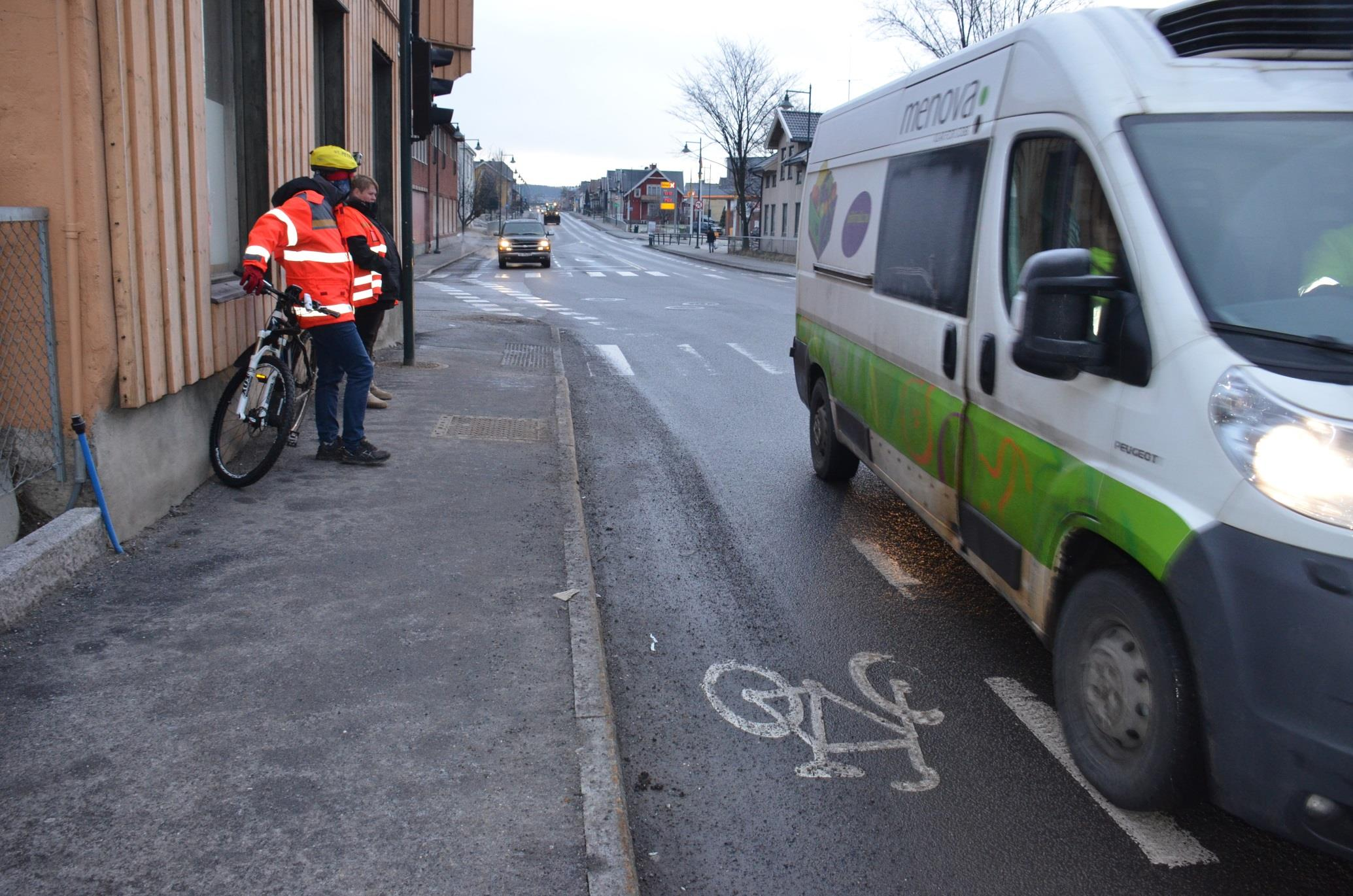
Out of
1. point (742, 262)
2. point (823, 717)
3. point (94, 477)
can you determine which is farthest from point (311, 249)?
point (742, 262)

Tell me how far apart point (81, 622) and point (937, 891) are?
132 inches

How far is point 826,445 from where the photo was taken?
7309mm

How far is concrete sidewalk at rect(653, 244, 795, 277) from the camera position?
45.6 m

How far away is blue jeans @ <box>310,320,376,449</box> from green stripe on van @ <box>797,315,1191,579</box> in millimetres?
3100

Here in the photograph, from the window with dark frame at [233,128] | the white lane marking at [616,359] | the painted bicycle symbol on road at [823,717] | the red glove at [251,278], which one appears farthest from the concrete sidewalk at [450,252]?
the painted bicycle symbol on road at [823,717]

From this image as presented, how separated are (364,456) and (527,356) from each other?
6.27 m

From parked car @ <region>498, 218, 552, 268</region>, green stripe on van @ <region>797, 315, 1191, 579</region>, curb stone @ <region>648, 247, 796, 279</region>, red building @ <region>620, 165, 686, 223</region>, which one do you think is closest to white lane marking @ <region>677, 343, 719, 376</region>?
green stripe on van @ <region>797, 315, 1191, 579</region>

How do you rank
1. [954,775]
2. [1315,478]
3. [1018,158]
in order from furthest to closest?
→ 1. [1018,158]
2. [954,775]
3. [1315,478]

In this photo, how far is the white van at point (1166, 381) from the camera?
2.68 m

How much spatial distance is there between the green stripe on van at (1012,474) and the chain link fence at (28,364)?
3.83 metres

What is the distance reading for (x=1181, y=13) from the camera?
3.73 meters

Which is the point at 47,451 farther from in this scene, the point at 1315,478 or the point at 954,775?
the point at 1315,478

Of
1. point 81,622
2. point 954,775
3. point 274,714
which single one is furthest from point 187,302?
point 954,775

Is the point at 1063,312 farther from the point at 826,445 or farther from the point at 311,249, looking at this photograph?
the point at 311,249
